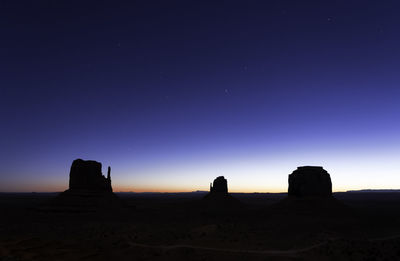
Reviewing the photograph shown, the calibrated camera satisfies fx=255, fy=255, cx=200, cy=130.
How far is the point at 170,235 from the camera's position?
1280 inches

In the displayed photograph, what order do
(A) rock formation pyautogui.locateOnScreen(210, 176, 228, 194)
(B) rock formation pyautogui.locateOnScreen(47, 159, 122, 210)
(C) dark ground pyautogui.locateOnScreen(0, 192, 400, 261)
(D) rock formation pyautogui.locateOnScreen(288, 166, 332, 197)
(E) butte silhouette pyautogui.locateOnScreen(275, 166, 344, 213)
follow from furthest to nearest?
(A) rock formation pyautogui.locateOnScreen(210, 176, 228, 194) < (B) rock formation pyautogui.locateOnScreen(47, 159, 122, 210) < (D) rock formation pyautogui.locateOnScreen(288, 166, 332, 197) < (E) butte silhouette pyautogui.locateOnScreen(275, 166, 344, 213) < (C) dark ground pyautogui.locateOnScreen(0, 192, 400, 261)

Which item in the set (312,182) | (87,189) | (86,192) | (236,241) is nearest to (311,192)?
(312,182)

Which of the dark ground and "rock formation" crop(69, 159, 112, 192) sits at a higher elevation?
"rock formation" crop(69, 159, 112, 192)

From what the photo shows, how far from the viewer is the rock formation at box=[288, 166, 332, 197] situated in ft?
166

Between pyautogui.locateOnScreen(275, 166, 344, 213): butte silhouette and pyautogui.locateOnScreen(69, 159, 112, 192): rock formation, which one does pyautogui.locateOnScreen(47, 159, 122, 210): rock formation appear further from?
pyautogui.locateOnScreen(275, 166, 344, 213): butte silhouette

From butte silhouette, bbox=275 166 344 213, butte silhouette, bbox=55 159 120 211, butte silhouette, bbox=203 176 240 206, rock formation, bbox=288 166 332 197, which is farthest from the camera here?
butte silhouette, bbox=203 176 240 206

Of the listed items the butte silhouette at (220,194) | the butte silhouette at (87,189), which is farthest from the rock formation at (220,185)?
the butte silhouette at (87,189)

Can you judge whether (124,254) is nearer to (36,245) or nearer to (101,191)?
(36,245)

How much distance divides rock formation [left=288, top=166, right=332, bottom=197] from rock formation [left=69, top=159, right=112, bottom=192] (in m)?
44.6

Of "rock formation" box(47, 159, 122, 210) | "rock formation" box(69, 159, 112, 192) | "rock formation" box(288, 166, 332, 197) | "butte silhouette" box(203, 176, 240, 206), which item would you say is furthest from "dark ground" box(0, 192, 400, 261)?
"butte silhouette" box(203, 176, 240, 206)

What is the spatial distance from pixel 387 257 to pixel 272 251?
9108mm

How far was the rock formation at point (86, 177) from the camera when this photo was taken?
196 feet

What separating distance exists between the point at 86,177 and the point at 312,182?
1974 inches

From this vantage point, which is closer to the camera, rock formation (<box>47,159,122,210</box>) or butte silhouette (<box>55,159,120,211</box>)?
rock formation (<box>47,159,122,210</box>)
